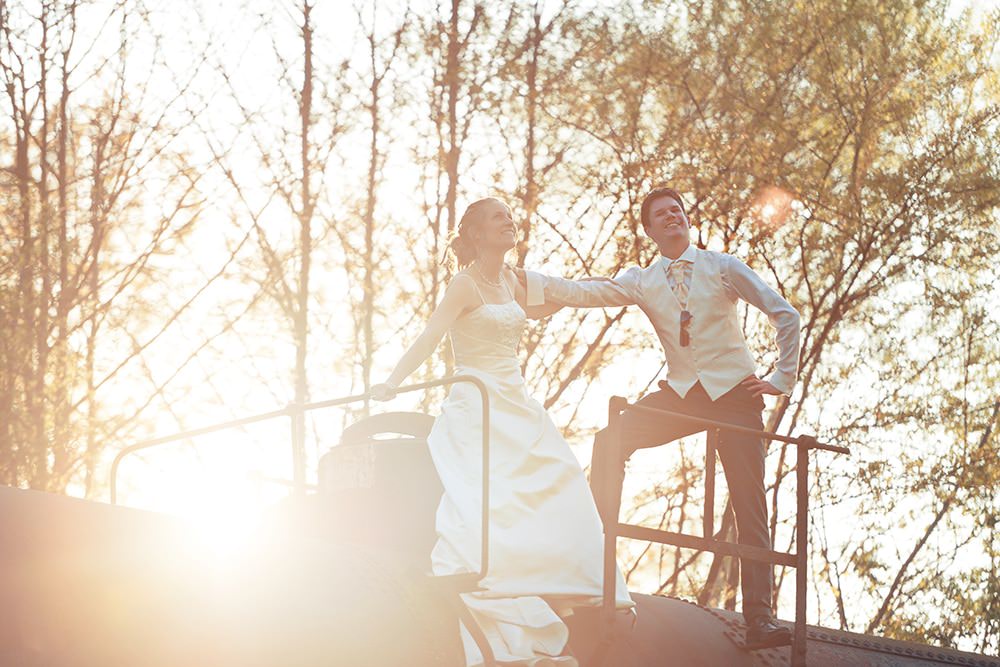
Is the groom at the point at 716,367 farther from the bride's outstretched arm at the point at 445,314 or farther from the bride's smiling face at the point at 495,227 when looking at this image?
the bride's outstretched arm at the point at 445,314

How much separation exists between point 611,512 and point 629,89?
11.7 m

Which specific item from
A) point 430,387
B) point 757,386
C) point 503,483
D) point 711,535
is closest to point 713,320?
point 757,386

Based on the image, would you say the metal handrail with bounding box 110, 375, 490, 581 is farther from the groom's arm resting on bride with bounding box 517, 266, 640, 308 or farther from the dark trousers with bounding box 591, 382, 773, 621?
the groom's arm resting on bride with bounding box 517, 266, 640, 308

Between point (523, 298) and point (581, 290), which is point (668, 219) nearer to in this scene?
point (581, 290)

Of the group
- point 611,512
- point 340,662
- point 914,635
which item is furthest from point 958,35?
point 340,662

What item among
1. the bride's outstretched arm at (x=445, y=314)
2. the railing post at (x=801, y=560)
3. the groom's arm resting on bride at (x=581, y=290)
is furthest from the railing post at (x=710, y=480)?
the bride's outstretched arm at (x=445, y=314)

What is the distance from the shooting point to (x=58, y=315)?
1802 cm

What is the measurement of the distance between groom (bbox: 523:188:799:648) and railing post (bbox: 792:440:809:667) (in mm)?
105

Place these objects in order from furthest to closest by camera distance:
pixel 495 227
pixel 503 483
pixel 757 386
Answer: pixel 495 227 < pixel 757 386 < pixel 503 483

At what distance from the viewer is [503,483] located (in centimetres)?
654

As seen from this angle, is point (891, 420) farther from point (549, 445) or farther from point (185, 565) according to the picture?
point (185, 565)

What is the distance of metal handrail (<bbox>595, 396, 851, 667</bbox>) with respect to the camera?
6.07 meters

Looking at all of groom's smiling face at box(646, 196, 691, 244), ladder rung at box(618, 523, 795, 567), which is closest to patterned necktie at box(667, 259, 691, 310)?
groom's smiling face at box(646, 196, 691, 244)

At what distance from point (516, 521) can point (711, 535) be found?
978 mm
